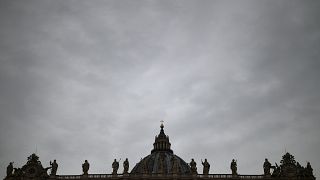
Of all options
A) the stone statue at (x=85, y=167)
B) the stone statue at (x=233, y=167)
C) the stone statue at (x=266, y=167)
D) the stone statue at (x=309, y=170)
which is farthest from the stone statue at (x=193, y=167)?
the stone statue at (x=309, y=170)

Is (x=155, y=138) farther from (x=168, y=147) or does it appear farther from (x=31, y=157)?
(x=31, y=157)

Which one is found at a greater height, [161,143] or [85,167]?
[161,143]

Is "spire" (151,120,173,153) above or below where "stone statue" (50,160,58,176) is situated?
above

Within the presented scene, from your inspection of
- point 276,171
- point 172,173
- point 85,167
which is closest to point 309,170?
point 276,171

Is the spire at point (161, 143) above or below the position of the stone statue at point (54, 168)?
above

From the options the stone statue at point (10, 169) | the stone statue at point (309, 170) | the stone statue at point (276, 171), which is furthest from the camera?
the stone statue at point (10, 169)

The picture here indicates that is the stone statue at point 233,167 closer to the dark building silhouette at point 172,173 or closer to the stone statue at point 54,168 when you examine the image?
the dark building silhouette at point 172,173

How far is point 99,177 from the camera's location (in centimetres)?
6694

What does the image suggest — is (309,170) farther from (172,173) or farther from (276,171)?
(172,173)

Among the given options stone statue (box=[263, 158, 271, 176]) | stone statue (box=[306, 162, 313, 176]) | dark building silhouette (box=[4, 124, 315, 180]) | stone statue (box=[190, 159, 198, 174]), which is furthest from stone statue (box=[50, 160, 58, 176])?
stone statue (box=[306, 162, 313, 176])

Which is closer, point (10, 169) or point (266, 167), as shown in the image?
point (266, 167)

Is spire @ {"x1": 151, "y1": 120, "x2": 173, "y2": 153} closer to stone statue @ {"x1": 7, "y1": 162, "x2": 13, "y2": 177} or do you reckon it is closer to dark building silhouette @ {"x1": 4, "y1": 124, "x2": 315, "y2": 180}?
dark building silhouette @ {"x1": 4, "y1": 124, "x2": 315, "y2": 180}

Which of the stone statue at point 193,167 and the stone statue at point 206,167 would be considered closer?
the stone statue at point 193,167

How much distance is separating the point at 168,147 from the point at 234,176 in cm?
4629
